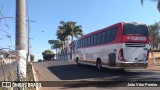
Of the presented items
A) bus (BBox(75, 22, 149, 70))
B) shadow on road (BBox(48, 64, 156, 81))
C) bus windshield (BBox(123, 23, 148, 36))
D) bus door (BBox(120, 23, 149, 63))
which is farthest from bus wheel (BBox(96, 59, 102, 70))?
bus windshield (BBox(123, 23, 148, 36))

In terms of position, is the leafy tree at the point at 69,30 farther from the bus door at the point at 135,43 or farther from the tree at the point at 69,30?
the bus door at the point at 135,43

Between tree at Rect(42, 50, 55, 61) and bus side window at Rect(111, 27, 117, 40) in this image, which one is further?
tree at Rect(42, 50, 55, 61)

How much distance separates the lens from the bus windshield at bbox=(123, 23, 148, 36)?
2039cm

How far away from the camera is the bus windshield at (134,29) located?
20.4m

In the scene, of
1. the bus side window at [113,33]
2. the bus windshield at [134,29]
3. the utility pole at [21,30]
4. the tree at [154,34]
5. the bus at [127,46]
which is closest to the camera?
the utility pole at [21,30]

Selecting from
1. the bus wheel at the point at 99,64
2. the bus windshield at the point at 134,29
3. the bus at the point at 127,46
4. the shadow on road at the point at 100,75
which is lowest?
the shadow on road at the point at 100,75

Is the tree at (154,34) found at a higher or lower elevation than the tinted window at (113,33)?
higher

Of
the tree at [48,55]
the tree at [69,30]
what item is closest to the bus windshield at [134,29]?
the tree at [69,30]

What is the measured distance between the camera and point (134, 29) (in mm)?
20594

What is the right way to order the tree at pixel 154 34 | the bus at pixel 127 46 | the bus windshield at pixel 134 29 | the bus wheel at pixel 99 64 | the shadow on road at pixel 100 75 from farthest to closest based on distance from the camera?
the tree at pixel 154 34, the bus wheel at pixel 99 64, the bus windshield at pixel 134 29, the bus at pixel 127 46, the shadow on road at pixel 100 75

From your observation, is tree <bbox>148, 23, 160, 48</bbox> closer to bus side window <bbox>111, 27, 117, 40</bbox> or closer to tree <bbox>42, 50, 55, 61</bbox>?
tree <bbox>42, 50, 55, 61</bbox>

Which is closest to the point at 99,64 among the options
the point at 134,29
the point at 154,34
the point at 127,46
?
the point at 127,46

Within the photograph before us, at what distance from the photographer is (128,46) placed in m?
20.2

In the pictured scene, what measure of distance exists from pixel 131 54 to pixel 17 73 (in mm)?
12334
